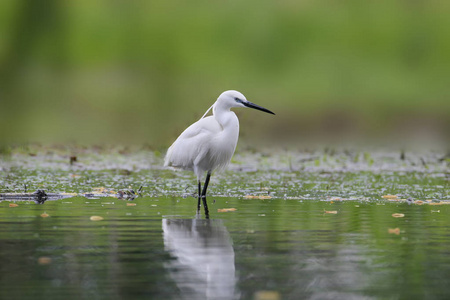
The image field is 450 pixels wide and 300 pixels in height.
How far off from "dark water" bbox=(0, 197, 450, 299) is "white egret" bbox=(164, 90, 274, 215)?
143 centimetres

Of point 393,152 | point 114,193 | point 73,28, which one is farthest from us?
point 73,28

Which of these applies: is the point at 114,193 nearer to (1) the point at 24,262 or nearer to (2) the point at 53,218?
(2) the point at 53,218

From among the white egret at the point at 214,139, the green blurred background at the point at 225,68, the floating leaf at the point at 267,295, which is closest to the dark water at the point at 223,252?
the floating leaf at the point at 267,295

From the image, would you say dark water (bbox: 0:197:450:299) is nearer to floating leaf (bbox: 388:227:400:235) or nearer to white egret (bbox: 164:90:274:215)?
floating leaf (bbox: 388:227:400:235)

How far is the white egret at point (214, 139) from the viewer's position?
10508mm

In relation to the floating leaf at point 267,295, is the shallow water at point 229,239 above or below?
above

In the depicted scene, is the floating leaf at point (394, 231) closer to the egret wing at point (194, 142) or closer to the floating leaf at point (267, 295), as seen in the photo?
the floating leaf at point (267, 295)

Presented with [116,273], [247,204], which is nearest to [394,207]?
[247,204]

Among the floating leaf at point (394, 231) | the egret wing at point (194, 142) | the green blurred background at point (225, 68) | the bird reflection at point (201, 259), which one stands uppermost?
the green blurred background at point (225, 68)

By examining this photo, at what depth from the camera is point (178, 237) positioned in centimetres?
702

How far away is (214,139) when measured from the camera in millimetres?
10555

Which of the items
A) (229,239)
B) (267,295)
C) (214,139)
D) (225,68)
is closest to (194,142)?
(214,139)

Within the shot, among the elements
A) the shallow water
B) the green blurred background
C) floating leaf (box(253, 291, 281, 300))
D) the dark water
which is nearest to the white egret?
the shallow water

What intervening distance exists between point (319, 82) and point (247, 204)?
23113 millimetres
